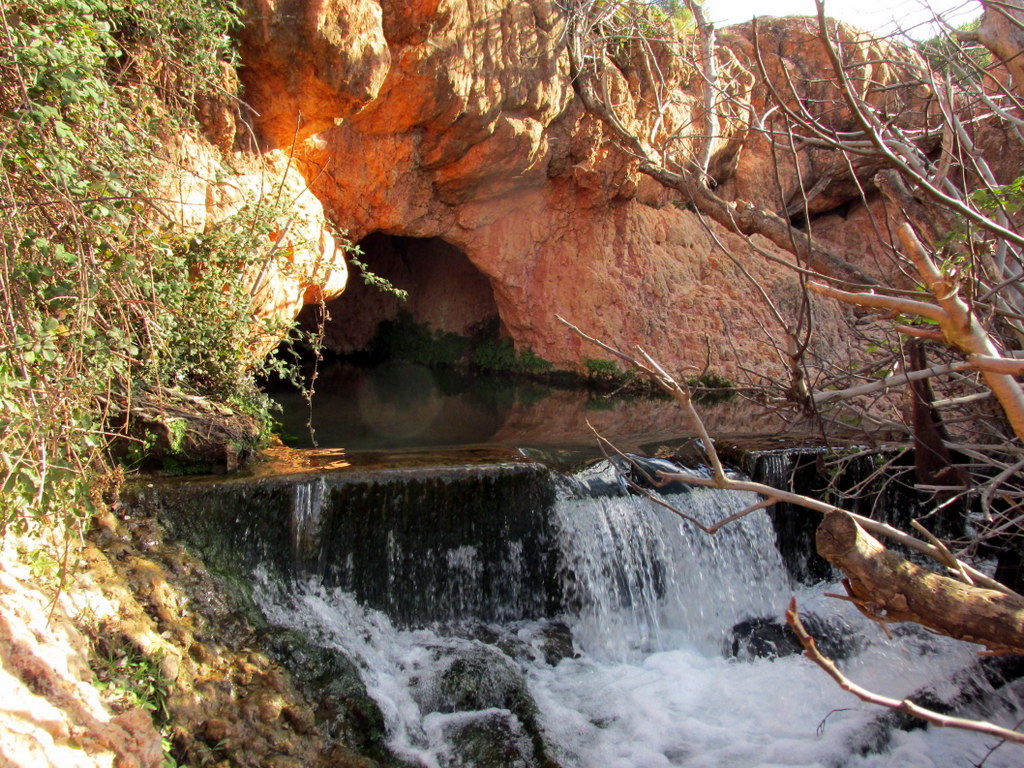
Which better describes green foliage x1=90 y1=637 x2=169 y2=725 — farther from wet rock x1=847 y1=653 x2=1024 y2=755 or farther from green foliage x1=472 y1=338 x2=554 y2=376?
green foliage x1=472 y1=338 x2=554 y2=376

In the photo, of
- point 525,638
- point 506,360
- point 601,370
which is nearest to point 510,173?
point 601,370

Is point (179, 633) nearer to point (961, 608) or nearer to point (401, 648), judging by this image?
point (401, 648)

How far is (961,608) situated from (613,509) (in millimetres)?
3366

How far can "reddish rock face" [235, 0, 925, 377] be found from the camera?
6133 mm

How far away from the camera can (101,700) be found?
2.77 m

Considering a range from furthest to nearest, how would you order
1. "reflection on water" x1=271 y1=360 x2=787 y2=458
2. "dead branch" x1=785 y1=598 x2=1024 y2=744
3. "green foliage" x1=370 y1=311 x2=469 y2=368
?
"green foliage" x1=370 y1=311 x2=469 y2=368, "reflection on water" x1=271 y1=360 x2=787 y2=458, "dead branch" x1=785 y1=598 x2=1024 y2=744

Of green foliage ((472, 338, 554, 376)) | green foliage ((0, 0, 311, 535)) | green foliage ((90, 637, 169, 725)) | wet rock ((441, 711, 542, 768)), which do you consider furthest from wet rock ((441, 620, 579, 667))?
green foliage ((472, 338, 554, 376))

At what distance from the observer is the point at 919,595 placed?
67.4 inches

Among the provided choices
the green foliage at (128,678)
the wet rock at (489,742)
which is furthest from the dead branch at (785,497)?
the green foliage at (128,678)

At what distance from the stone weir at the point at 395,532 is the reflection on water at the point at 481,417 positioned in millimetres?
966

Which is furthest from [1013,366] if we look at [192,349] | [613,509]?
[192,349]

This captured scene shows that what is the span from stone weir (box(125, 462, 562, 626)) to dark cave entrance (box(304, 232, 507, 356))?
8.08m

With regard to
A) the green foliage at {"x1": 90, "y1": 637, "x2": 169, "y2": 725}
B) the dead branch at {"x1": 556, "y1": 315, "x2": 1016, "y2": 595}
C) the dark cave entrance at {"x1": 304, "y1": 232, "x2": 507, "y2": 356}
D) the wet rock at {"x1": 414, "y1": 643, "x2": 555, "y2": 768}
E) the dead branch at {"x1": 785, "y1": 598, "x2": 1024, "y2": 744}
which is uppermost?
the dark cave entrance at {"x1": 304, "y1": 232, "x2": 507, "y2": 356}

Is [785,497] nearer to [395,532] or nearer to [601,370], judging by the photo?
[395,532]
